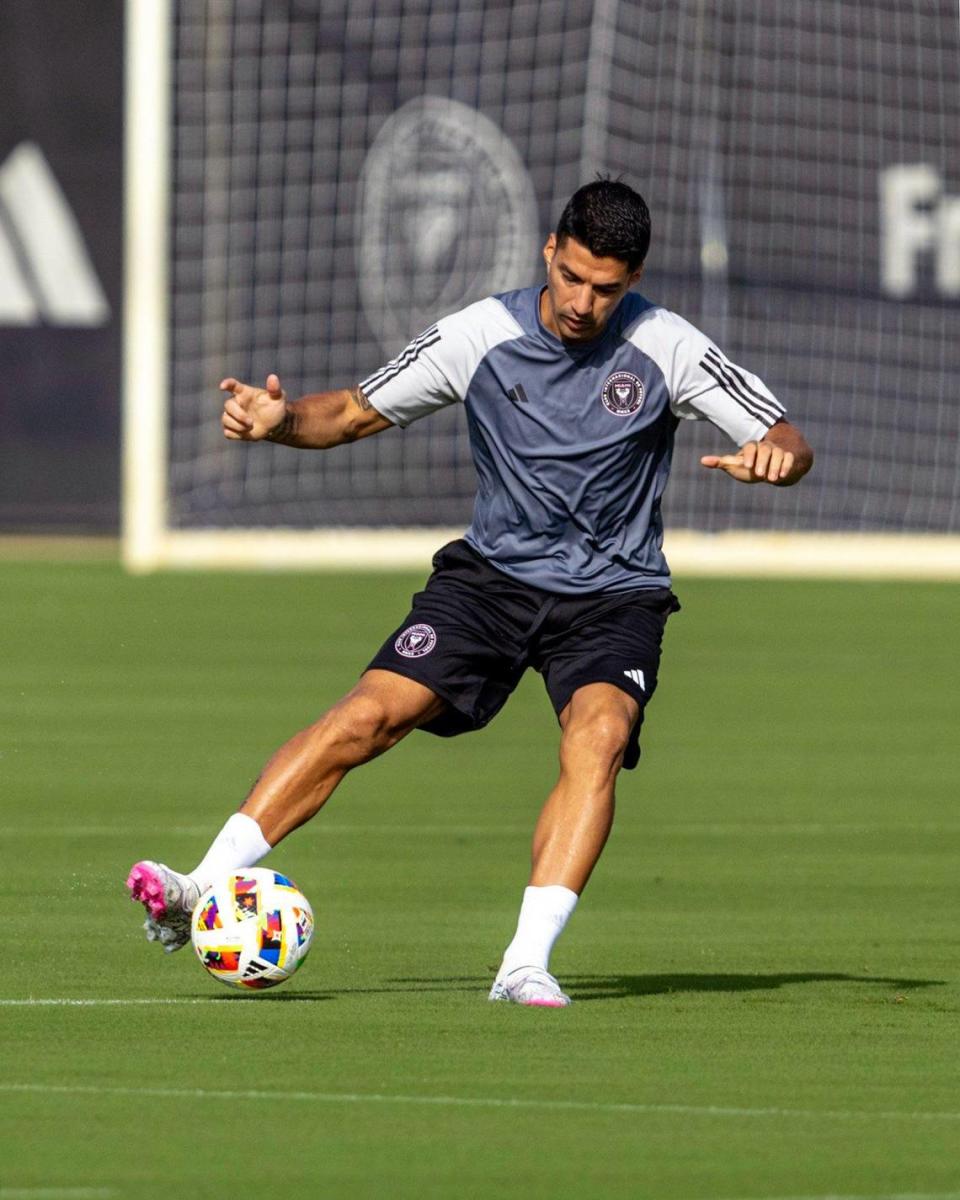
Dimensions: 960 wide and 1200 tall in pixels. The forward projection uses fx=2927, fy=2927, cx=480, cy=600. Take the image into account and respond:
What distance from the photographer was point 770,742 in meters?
14.4

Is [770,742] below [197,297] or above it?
Result: below

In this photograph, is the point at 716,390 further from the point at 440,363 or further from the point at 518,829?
the point at 518,829

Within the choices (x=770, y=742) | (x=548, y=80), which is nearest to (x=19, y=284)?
(x=548, y=80)

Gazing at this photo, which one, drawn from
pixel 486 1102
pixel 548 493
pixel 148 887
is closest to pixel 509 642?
pixel 548 493

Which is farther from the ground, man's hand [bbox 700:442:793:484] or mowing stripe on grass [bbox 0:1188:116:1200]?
man's hand [bbox 700:442:793:484]

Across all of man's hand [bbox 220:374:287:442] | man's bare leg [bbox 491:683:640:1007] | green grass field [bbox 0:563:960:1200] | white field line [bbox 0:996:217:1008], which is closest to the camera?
green grass field [bbox 0:563:960:1200]

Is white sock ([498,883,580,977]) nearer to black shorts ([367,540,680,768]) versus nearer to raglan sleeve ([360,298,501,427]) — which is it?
black shorts ([367,540,680,768])

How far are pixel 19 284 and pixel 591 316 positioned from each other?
17858mm

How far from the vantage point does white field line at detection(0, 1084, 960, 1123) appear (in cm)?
573

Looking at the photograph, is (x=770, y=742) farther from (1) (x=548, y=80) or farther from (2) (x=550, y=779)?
(1) (x=548, y=80)

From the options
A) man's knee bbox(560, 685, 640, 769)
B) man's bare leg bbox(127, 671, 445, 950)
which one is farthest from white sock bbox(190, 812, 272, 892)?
man's knee bbox(560, 685, 640, 769)

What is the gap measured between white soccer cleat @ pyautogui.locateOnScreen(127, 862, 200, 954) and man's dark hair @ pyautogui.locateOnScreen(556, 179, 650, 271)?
1900 mm

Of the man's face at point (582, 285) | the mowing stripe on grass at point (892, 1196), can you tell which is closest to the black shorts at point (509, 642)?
the man's face at point (582, 285)

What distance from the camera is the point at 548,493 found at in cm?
779
